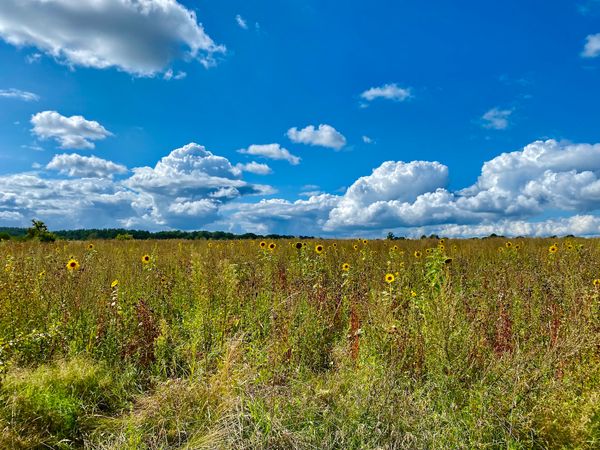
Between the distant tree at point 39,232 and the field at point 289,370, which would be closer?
the field at point 289,370

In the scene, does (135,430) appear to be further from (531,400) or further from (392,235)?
(392,235)

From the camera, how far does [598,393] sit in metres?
2.88

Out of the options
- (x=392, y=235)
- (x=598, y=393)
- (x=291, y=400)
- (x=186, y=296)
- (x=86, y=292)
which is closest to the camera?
(x=598, y=393)

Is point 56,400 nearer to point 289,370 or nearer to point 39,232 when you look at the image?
point 289,370

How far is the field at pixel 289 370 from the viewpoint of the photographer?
9.48 feet

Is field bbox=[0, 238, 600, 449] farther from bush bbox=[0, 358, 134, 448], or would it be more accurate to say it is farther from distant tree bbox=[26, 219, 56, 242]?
distant tree bbox=[26, 219, 56, 242]

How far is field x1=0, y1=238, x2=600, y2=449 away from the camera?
289 centimetres

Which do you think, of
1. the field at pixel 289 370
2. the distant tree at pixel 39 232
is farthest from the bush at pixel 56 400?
the distant tree at pixel 39 232

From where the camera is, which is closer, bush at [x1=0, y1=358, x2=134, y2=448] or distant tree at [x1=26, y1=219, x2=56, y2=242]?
bush at [x1=0, y1=358, x2=134, y2=448]

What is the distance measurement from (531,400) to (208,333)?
3115 millimetres

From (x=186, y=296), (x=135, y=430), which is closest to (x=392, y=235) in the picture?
(x=186, y=296)

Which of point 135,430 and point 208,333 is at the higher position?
point 208,333

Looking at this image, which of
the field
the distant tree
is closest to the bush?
the field

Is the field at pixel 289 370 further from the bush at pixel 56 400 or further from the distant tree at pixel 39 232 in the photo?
the distant tree at pixel 39 232
